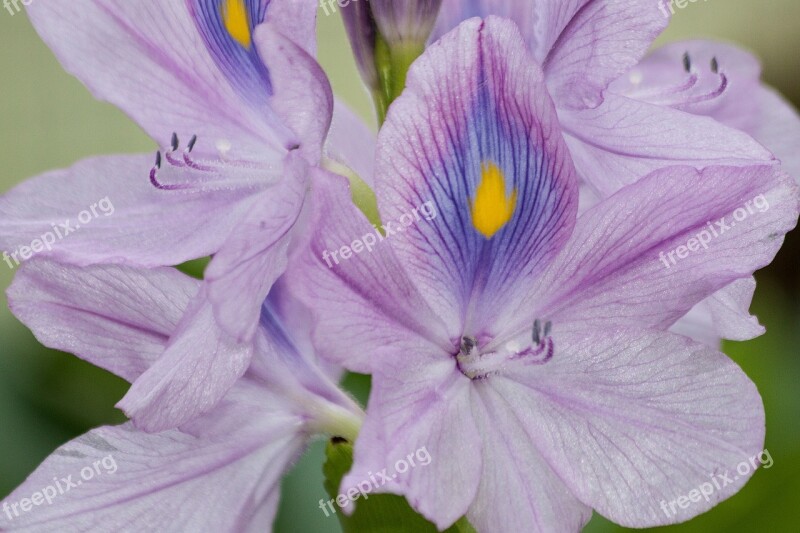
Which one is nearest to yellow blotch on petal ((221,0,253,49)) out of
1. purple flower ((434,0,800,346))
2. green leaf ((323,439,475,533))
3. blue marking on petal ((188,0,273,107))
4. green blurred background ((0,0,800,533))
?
blue marking on petal ((188,0,273,107))

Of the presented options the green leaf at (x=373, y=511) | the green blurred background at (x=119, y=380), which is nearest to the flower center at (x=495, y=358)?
the green leaf at (x=373, y=511)

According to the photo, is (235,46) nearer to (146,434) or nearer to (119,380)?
(146,434)

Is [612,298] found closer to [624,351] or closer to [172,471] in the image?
[624,351]

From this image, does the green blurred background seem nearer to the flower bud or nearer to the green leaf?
the green leaf

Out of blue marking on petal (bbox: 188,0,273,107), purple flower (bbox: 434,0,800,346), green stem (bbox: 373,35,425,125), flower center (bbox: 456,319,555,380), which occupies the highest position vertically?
blue marking on petal (bbox: 188,0,273,107)

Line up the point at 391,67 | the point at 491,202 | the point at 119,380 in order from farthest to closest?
the point at 119,380, the point at 391,67, the point at 491,202

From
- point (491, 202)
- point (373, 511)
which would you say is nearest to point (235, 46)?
point (491, 202)
